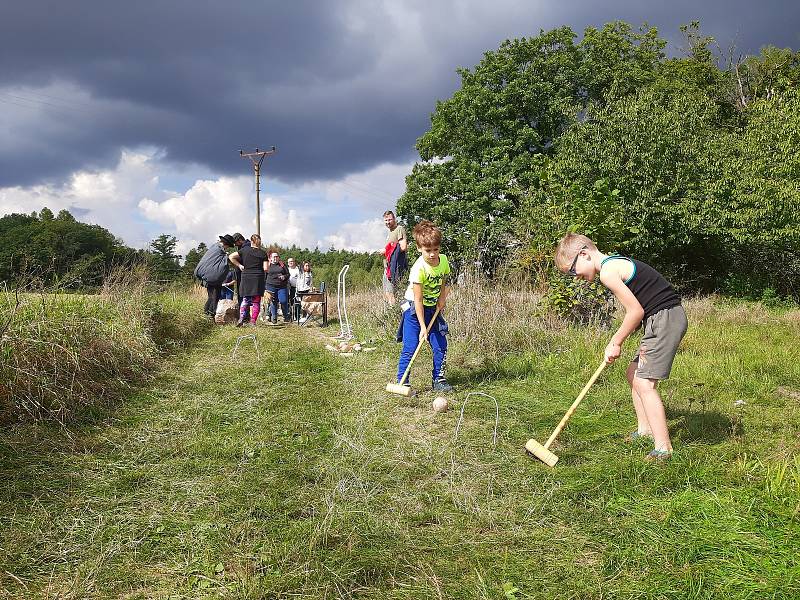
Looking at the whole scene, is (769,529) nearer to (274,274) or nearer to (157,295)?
(157,295)

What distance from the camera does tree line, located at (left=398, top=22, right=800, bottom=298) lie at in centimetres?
1373

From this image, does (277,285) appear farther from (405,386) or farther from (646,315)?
(646,315)

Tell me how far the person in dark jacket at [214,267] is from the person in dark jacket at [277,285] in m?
1.63

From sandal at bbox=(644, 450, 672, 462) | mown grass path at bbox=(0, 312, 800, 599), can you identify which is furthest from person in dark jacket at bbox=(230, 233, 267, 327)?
sandal at bbox=(644, 450, 672, 462)

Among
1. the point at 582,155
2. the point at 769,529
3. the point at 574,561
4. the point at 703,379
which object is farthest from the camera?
the point at 582,155

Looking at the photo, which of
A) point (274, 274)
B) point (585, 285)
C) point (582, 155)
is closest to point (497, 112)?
point (582, 155)

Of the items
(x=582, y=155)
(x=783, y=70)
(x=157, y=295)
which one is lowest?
(x=157, y=295)

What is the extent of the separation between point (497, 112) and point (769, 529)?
24148 millimetres

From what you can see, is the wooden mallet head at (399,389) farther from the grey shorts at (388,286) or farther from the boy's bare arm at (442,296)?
the grey shorts at (388,286)

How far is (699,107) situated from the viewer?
64.5ft

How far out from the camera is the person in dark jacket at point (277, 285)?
12.8m

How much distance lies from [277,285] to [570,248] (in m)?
10.0

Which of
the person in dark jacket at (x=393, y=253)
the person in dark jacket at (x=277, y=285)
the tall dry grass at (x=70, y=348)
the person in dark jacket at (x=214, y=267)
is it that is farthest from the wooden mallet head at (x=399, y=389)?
the person in dark jacket at (x=277, y=285)

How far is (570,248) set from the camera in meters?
3.73
